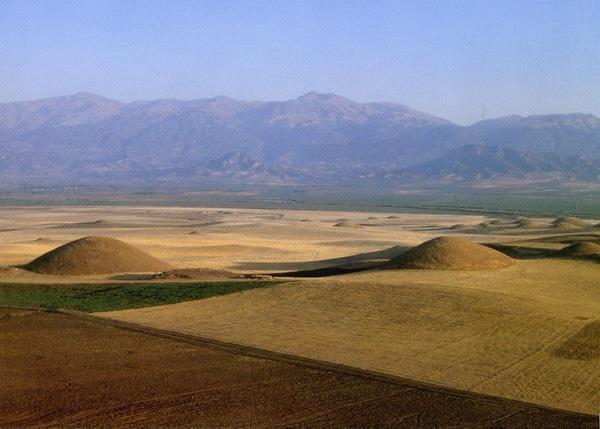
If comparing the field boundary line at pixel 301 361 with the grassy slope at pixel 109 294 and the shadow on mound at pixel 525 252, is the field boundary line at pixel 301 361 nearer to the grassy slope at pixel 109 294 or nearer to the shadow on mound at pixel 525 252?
the grassy slope at pixel 109 294

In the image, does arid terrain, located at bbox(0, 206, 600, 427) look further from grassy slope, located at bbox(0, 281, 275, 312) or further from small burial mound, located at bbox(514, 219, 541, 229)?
small burial mound, located at bbox(514, 219, 541, 229)

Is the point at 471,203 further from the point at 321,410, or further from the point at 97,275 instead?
the point at 321,410

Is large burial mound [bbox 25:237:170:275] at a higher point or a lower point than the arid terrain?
higher

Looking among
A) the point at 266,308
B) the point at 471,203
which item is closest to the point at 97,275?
the point at 266,308

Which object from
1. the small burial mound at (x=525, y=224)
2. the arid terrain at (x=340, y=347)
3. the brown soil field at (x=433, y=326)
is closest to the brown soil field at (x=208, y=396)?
the arid terrain at (x=340, y=347)

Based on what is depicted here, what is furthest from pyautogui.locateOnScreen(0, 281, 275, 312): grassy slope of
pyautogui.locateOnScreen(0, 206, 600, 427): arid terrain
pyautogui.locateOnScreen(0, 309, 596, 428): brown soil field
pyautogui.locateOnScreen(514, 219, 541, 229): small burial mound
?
pyautogui.locateOnScreen(514, 219, 541, 229): small burial mound

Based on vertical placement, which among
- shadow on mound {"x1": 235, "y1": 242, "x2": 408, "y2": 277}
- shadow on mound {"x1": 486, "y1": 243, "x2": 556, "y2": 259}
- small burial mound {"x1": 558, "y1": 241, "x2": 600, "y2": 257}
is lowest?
shadow on mound {"x1": 235, "y1": 242, "x2": 408, "y2": 277}

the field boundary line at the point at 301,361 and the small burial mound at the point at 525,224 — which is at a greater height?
the small burial mound at the point at 525,224

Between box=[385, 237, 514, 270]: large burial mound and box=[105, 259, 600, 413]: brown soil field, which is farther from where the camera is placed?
box=[385, 237, 514, 270]: large burial mound
